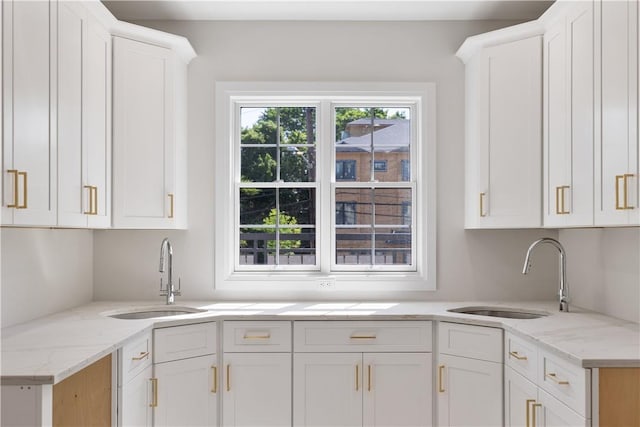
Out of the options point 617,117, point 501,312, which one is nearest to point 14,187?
point 617,117

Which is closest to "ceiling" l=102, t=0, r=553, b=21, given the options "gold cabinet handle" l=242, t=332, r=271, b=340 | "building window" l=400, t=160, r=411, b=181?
"building window" l=400, t=160, r=411, b=181

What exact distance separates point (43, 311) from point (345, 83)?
7.27ft

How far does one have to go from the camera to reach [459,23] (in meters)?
3.35

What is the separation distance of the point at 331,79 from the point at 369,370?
183 centimetres

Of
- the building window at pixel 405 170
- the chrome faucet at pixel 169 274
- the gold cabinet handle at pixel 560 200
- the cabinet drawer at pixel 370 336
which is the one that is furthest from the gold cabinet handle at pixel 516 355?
the chrome faucet at pixel 169 274

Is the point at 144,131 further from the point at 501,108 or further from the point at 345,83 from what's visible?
the point at 501,108

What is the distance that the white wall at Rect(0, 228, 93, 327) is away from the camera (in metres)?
2.45

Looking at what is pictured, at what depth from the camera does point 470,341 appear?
2664 mm

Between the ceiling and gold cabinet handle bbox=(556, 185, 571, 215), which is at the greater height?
the ceiling

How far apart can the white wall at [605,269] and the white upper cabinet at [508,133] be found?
37 centimetres

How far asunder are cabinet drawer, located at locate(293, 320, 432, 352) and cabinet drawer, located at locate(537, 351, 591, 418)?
2.34ft

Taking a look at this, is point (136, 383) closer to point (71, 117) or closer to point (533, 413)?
point (71, 117)

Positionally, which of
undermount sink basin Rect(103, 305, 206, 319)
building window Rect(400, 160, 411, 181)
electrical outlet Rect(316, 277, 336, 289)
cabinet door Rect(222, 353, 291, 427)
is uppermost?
building window Rect(400, 160, 411, 181)

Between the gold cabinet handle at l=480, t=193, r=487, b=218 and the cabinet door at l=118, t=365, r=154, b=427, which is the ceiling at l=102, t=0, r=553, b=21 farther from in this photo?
the cabinet door at l=118, t=365, r=154, b=427
